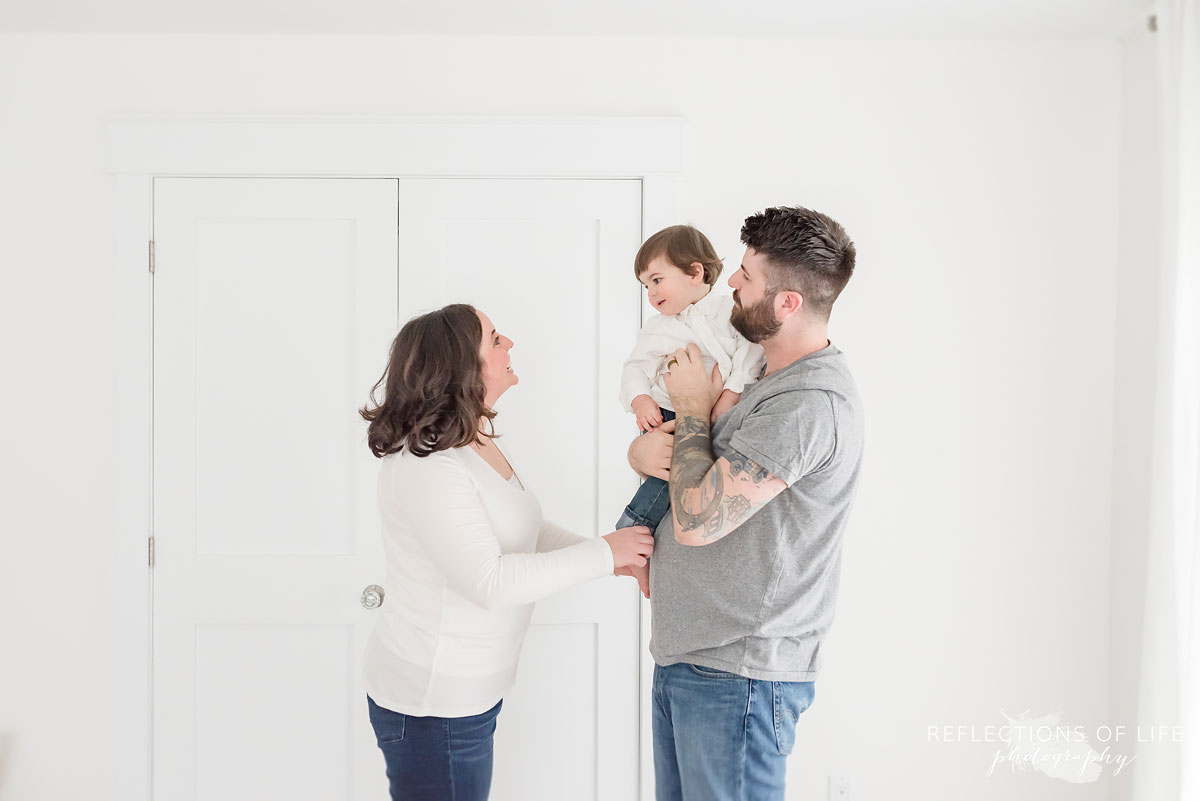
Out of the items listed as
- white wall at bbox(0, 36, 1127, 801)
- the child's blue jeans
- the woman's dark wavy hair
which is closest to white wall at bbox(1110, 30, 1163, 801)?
white wall at bbox(0, 36, 1127, 801)

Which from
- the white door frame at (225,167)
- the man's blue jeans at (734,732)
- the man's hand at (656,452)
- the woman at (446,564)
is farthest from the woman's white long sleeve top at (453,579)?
the white door frame at (225,167)

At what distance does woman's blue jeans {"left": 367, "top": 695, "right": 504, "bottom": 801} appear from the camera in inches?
62.0

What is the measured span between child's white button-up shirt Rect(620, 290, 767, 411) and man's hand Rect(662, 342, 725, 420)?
38 mm

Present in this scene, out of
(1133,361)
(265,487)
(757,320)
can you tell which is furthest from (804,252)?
(265,487)

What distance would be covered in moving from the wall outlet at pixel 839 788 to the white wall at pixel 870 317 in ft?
0.09

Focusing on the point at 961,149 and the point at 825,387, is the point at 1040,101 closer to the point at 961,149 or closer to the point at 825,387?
the point at 961,149

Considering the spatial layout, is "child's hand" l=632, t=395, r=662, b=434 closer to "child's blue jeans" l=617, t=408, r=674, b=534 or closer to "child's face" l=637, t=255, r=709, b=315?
"child's blue jeans" l=617, t=408, r=674, b=534

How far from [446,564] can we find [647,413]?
472mm

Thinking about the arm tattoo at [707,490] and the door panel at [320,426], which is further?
the door panel at [320,426]

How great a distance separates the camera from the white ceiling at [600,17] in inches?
81.2

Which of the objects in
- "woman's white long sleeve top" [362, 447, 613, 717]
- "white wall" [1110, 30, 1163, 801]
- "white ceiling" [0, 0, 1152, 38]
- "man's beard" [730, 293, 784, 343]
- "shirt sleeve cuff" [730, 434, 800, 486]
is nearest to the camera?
"shirt sleeve cuff" [730, 434, 800, 486]

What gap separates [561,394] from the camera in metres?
2.26

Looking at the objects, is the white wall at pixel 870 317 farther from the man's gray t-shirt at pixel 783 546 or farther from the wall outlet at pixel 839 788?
the man's gray t-shirt at pixel 783 546

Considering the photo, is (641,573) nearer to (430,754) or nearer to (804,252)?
(430,754)
